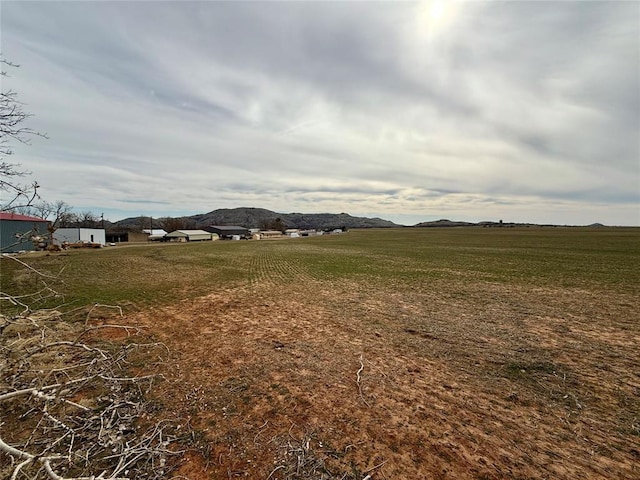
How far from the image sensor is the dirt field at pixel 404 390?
3.82m

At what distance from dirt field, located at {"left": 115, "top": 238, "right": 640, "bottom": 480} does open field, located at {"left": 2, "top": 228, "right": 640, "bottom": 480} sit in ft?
0.08

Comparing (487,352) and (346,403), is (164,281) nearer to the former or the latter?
(346,403)

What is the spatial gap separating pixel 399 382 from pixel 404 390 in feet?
0.98

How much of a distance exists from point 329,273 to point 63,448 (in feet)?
54.1

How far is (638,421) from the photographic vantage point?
4.60 meters

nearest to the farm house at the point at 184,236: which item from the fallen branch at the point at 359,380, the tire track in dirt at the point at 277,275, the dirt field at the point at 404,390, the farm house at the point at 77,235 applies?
→ the farm house at the point at 77,235

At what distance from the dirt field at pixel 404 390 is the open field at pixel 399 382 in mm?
26

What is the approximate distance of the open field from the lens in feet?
12.6

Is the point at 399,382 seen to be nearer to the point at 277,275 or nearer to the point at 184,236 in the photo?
the point at 277,275

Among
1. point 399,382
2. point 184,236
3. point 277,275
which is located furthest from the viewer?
point 184,236

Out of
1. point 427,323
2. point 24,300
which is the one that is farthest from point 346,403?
point 24,300

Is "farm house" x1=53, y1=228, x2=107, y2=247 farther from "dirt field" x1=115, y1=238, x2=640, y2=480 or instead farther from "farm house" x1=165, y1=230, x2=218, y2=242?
"dirt field" x1=115, y1=238, x2=640, y2=480

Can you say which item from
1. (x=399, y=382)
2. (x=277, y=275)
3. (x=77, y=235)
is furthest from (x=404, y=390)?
(x=77, y=235)

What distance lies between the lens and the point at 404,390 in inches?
218
